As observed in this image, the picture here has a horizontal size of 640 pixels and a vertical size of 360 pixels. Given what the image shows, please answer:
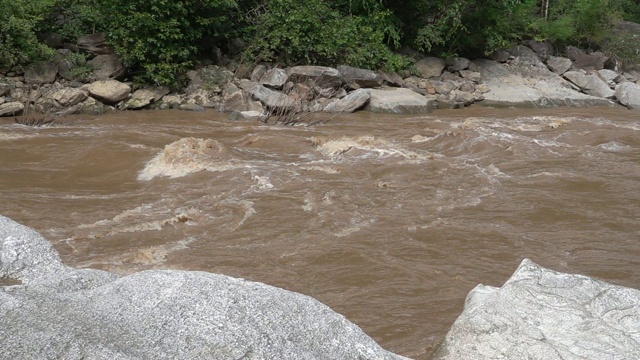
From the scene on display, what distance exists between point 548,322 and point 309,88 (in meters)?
12.9

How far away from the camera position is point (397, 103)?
15.3 meters

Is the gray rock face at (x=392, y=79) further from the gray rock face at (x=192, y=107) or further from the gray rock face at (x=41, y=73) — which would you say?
the gray rock face at (x=41, y=73)

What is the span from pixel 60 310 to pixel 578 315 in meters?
2.53

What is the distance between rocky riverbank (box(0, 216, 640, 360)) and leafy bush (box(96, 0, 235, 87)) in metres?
12.8

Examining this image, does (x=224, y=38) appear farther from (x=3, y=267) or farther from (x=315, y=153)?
(x=3, y=267)

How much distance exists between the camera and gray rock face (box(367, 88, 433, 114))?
50.0 feet

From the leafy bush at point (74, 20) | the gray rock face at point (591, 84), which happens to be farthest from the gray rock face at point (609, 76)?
the leafy bush at point (74, 20)

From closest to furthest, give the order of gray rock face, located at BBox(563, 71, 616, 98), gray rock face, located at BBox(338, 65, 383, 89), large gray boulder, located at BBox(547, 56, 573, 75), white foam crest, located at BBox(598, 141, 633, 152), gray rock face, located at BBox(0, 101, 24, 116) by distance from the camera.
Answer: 1. white foam crest, located at BBox(598, 141, 633, 152)
2. gray rock face, located at BBox(0, 101, 24, 116)
3. gray rock face, located at BBox(338, 65, 383, 89)
4. gray rock face, located at BBox(563, 71, 616, 98)
5. large gray boulder, located at BBox(547, 56, 573, 75)

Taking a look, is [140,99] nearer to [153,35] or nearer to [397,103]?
[153,35]

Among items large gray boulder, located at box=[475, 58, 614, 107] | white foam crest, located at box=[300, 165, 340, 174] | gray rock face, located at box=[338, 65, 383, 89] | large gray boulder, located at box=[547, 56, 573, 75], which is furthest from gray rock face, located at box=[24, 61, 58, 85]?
large gray boulder, located at box=[547, 56, 573, 75]

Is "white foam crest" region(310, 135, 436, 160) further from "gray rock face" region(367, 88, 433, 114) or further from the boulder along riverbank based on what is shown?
"gray rock face" region(367, 88, 433, 114)

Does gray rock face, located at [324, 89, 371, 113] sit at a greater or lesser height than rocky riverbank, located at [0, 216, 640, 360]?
lesser

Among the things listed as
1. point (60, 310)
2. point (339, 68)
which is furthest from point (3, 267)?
point (339, 68)

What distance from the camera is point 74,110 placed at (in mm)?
14164
